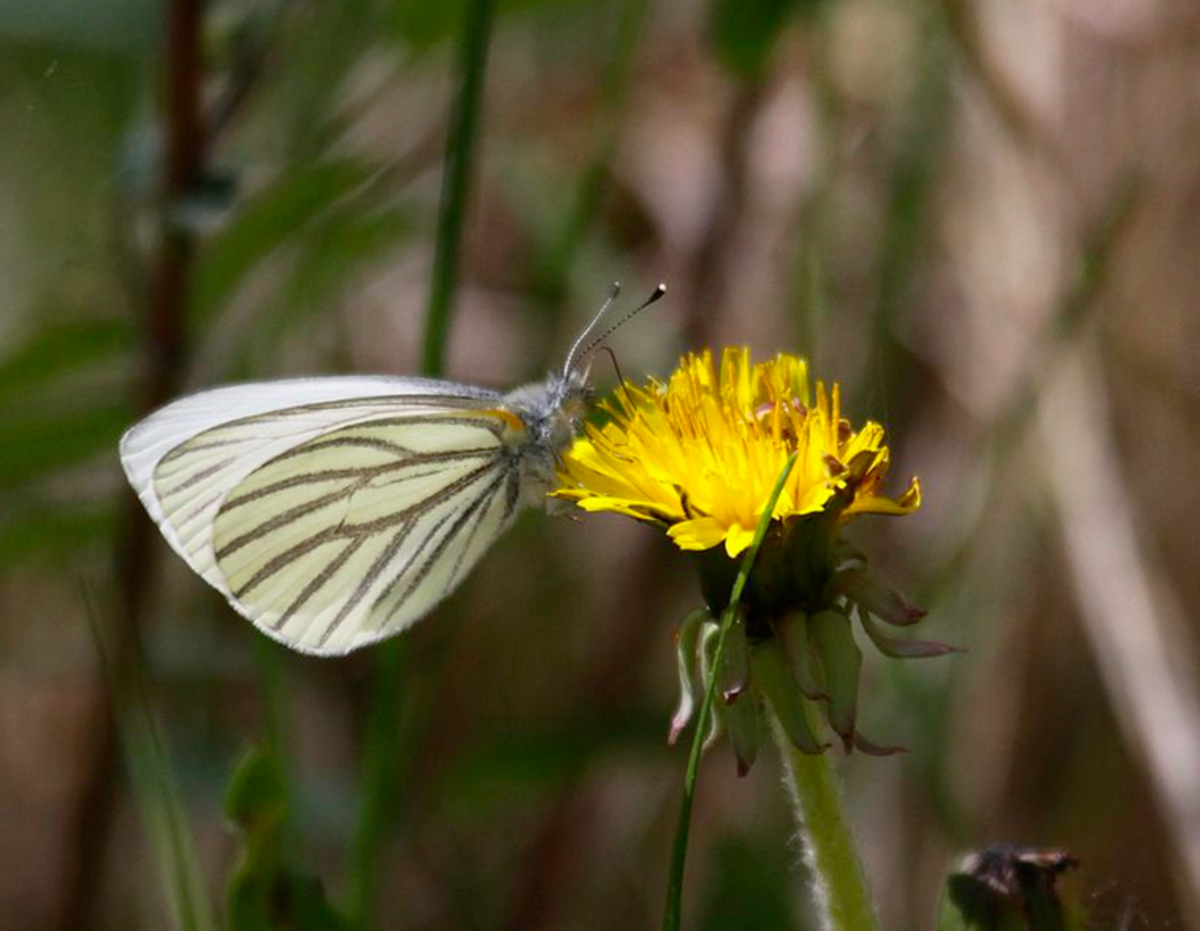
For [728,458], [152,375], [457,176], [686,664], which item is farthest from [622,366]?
[686,664]

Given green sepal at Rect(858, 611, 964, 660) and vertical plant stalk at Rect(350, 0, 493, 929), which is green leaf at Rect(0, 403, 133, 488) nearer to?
vertical plant stalk at Rect(350, 0, 493, 929)

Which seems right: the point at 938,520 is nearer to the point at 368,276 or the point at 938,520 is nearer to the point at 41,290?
the point at 368,276

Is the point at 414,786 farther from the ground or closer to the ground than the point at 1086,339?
closer to the ground

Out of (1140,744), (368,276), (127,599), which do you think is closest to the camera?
(127,599)

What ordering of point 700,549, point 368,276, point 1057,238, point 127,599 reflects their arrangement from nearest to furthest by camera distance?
point 700,549 < point 127,599 < point 1057,238 < point 368,276

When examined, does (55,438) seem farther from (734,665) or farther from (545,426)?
(734,665)

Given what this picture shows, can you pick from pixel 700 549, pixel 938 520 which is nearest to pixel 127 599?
pixel 700 549

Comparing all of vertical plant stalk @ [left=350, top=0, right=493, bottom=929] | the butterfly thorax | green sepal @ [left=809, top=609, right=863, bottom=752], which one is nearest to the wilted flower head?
green sepal @ [left=809, top=609, right=863, bottom=752]
